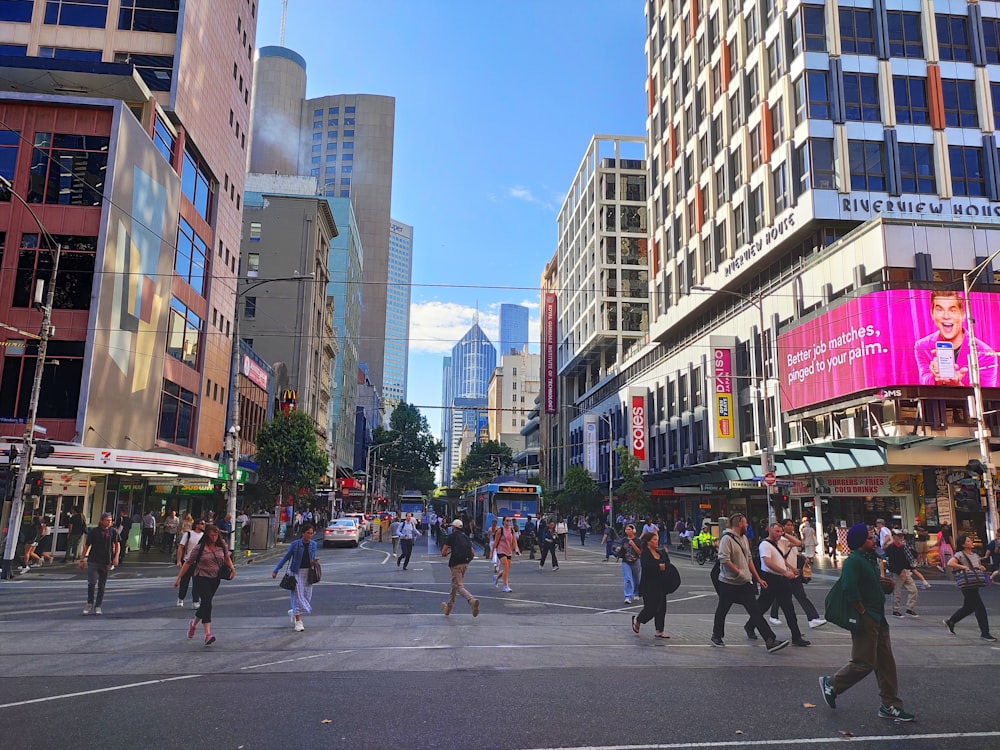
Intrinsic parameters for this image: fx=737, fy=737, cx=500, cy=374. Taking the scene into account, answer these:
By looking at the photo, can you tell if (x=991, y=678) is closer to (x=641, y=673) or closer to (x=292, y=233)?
(x=641, y=673)

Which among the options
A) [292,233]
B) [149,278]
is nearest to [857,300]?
[149,278]

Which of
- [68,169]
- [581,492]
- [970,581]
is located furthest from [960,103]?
[68,169]

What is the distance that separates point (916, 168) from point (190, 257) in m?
36.8

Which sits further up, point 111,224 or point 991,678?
point 111,224

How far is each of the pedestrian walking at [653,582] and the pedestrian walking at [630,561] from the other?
2.81 meters

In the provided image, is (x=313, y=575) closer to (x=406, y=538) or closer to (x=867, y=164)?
(x=406, y=538)

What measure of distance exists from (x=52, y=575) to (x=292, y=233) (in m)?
46.0

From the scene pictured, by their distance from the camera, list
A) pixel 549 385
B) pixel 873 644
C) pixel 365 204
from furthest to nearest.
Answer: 1. pixel 365 204
2. pixel 549 385
3. pixel 873 644

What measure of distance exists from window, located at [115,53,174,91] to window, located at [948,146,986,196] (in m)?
38.7

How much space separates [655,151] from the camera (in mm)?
61875

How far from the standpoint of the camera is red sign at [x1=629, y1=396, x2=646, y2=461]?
192 feet

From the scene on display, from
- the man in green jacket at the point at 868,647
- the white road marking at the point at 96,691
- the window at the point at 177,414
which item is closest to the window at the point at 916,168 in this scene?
the man in green jacket at the point at 868,647

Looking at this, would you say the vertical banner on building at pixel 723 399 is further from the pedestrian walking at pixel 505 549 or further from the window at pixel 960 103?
the pedestrian walking at pixel 505 549

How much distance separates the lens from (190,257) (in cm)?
3678
